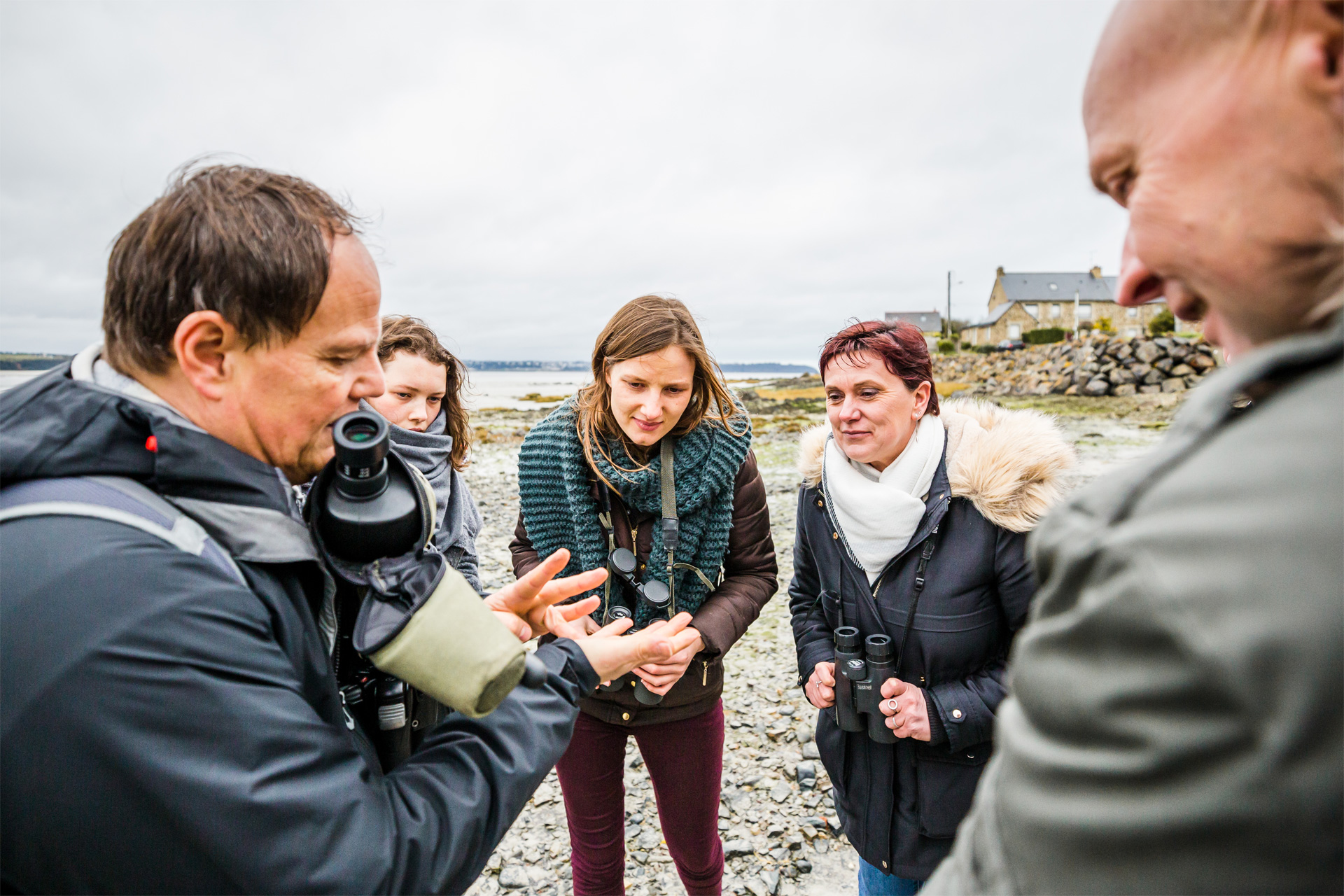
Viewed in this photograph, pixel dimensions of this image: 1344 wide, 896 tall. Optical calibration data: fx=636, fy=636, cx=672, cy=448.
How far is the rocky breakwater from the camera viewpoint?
29297 millimetres

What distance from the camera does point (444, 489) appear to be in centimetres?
406

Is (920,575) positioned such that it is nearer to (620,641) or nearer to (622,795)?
(620,641)

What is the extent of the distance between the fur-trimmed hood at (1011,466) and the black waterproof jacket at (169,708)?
250 cm

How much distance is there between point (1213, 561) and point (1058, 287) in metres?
87.3

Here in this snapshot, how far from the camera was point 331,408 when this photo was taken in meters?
1.79

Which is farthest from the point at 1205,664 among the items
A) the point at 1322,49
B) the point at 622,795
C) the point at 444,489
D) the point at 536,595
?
the point at 444,489

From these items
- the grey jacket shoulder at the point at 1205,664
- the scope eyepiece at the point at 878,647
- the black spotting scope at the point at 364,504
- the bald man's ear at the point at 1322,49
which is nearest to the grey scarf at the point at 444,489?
the black spotting scope at the point at 364,504

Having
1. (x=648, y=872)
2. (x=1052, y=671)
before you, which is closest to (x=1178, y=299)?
Answer: (x=1052, y=671)

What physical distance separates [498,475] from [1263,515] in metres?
21.0

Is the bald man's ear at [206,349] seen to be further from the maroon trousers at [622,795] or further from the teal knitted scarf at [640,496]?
the maroon trousers at [622,795]

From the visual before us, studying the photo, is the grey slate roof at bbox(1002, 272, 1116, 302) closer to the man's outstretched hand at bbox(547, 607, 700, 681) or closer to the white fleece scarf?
the white fleece scarf

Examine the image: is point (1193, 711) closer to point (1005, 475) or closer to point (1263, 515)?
point (1263, 515)

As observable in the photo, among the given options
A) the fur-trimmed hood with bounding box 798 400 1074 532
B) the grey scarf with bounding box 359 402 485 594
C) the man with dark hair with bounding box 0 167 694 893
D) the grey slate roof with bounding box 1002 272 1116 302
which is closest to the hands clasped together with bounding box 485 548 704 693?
the man with dark hair with bounding box 0 167 694 893

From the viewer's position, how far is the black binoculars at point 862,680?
2.92 meters
